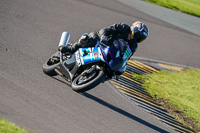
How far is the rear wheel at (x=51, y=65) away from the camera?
8320mm

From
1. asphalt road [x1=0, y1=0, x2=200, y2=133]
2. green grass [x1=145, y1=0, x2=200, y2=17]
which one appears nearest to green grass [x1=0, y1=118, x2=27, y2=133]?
asphalt road [x1=0, y1=0, x2=200, y2=133]

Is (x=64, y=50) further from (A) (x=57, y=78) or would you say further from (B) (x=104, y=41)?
(B) (x=104, y=41)

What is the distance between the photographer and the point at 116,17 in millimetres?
15172

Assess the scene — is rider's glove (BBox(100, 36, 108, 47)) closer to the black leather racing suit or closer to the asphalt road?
the black leather racing suit

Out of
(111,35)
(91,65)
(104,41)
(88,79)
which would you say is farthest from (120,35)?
(88,79)

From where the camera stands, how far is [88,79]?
764cm

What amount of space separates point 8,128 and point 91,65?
2936 millimetres

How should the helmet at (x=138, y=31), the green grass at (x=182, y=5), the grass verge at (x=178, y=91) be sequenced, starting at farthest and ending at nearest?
the green grass at (x=182, y=5) → the grass verge at (x=178, y=91) → the helmet at (x=138, y=31)

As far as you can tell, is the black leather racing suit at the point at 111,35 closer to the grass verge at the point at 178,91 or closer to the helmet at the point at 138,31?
the helmet at the point at 138,31

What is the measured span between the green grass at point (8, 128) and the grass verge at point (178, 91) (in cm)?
448

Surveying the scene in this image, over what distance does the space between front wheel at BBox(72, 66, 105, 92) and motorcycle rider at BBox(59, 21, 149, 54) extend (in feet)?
1.94

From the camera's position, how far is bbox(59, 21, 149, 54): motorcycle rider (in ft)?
25.9

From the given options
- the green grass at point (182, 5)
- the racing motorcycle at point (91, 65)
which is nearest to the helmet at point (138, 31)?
the racing motorcycle at point (91, 65)

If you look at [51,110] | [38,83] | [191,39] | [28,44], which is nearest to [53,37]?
[28,44]
